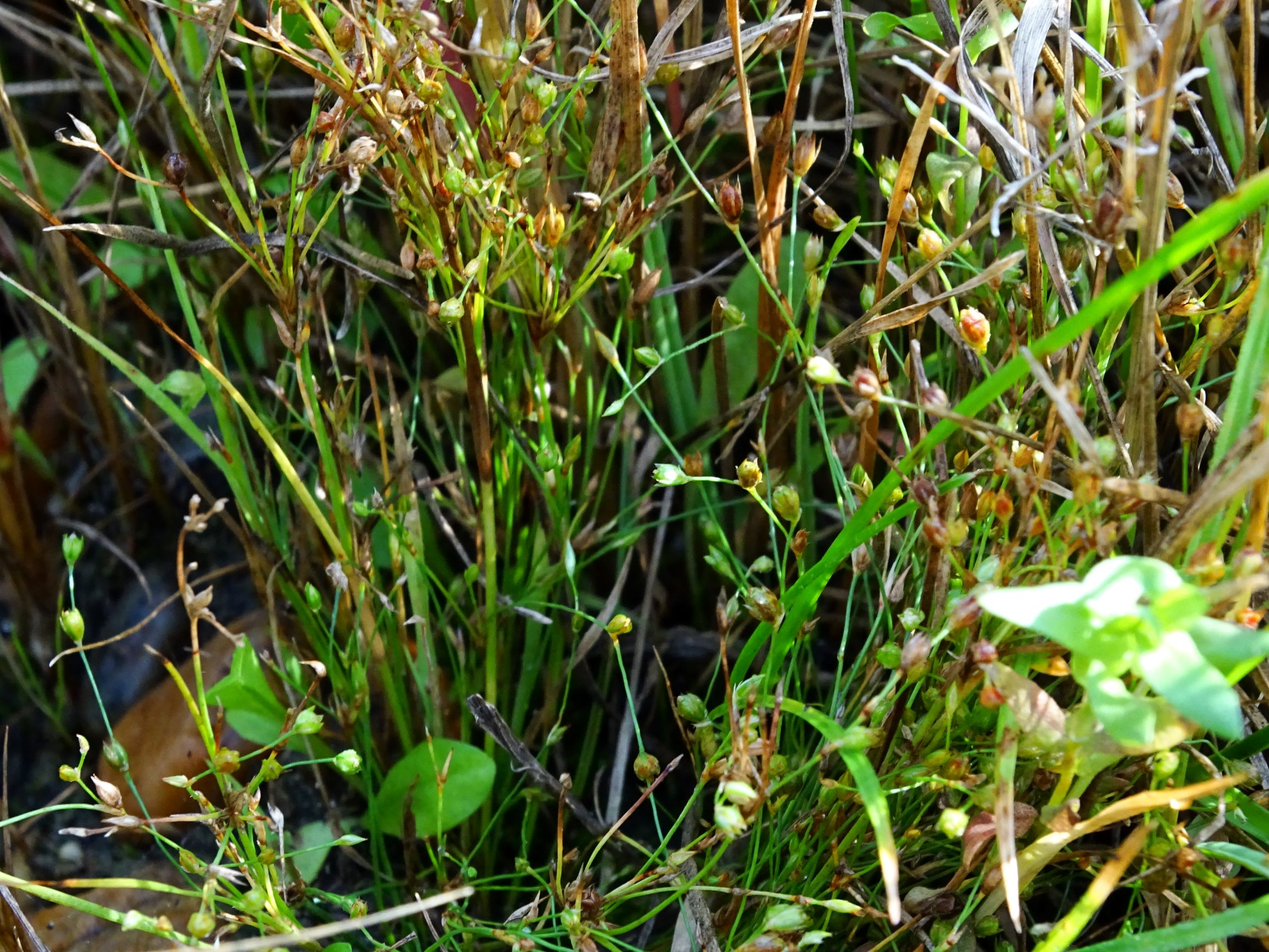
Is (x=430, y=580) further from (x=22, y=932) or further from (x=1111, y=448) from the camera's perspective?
(x=1111, y=448)

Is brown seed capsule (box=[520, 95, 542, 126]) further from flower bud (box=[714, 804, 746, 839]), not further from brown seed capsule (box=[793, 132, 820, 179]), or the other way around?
flower bud (box=[714, 804, 746, 839])

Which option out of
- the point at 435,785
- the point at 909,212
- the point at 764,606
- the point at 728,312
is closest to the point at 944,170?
the point at 909,212

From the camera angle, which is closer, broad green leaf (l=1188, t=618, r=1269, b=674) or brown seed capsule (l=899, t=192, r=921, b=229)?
broad green leaf (l=1188, t=618, r=1269, b=674)

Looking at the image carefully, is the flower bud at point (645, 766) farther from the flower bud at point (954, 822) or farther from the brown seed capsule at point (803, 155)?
the brown seed capsule at point (803, 155)

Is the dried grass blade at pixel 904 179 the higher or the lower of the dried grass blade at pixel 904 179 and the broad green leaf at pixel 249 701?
the higher

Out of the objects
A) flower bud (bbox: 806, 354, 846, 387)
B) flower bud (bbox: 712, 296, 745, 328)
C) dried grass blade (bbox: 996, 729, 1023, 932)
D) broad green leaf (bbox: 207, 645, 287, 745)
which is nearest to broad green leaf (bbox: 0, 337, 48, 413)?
broad green leaf (bbox: 207, 645, 287, 745)

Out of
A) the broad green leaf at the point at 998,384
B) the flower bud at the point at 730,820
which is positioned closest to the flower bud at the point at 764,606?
the broad green leaf at the point at 998,384
